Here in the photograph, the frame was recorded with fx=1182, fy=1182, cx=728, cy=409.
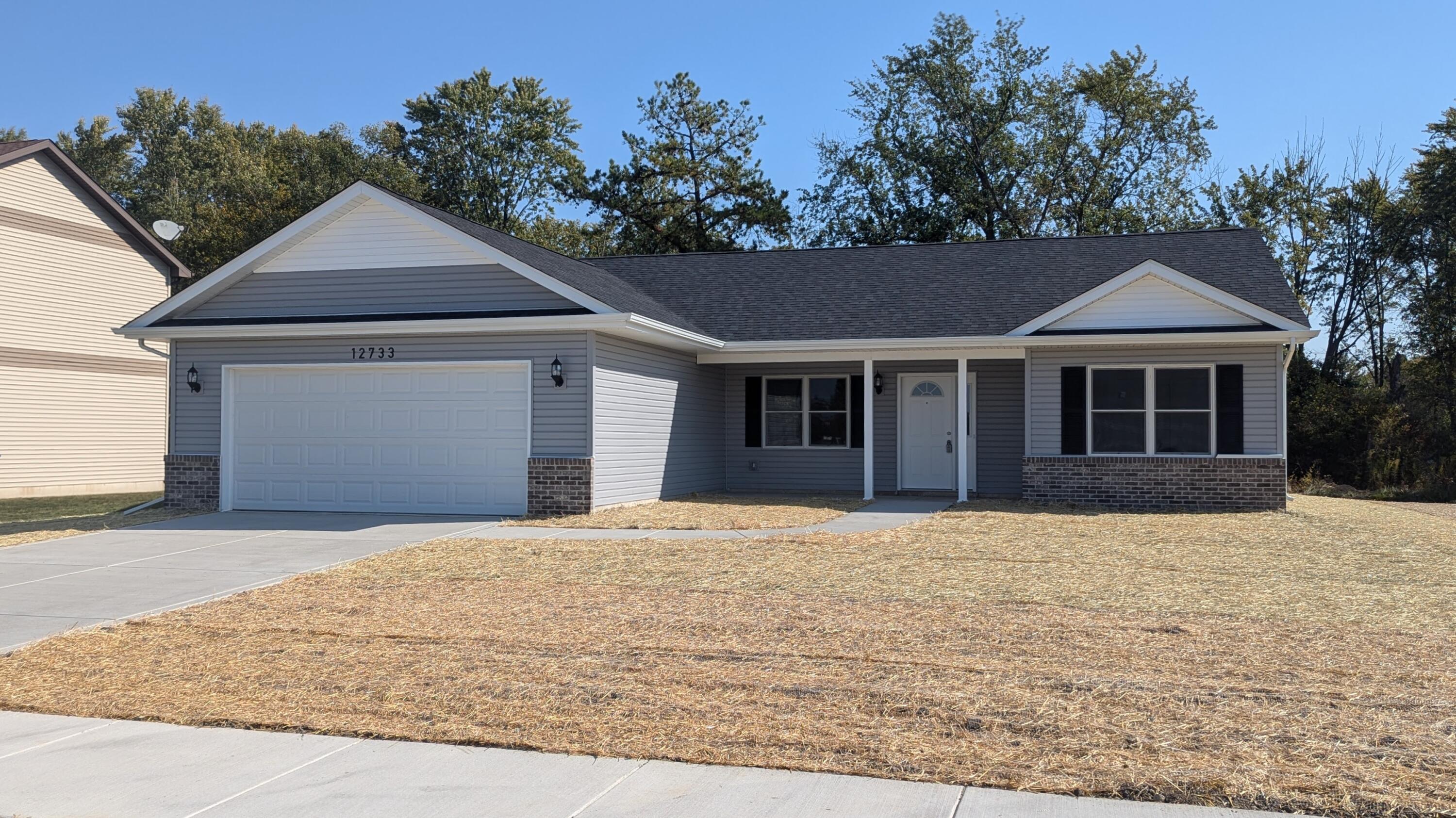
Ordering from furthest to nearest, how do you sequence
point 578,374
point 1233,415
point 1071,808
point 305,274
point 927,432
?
point 927,432 < point 305,274 < point 1233,415 < point 578,374 < point 1071,808

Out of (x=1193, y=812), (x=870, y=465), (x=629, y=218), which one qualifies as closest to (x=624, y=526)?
(x=870, y=465)

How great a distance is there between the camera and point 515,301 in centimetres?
1638

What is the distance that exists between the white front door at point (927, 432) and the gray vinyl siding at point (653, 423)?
129 inches

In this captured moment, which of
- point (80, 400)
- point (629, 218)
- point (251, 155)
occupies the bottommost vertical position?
point (80, 400)

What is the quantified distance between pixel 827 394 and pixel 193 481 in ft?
33.6

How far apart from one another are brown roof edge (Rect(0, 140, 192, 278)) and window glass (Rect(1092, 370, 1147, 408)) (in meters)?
19.6

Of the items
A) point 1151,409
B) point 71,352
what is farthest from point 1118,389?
point 71,352

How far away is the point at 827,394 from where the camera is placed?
67.8ft

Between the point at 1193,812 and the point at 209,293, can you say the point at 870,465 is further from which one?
the point at 1193,812

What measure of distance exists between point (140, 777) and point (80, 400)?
72.4ft

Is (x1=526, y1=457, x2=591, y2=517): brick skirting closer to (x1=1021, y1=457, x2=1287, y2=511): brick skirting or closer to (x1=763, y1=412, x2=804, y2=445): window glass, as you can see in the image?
(x1=763, y1=412, x2=804, y2=445): window glass

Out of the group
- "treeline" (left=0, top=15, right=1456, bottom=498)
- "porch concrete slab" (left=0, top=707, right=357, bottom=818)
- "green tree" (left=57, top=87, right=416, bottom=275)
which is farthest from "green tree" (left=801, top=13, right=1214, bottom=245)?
"porch concrete slab" (left=0, top=707, right=357, bottom=818)

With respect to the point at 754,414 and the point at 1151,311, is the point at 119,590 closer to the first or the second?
the point at 754,414

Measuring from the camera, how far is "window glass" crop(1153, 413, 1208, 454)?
17.4 metres
